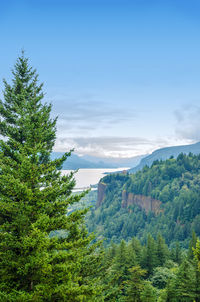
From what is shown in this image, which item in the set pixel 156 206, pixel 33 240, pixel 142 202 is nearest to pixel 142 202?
pixel 142 202

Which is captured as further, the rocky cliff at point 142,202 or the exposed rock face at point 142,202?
the exposed rock face at point 142,202

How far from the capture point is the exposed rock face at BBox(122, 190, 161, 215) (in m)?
146

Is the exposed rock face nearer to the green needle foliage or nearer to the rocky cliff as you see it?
the rocky cliff

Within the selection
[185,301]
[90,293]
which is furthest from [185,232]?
[90,293]

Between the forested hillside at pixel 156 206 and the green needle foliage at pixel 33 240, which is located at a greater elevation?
Answer: the green needle foliage at pixel 33 240

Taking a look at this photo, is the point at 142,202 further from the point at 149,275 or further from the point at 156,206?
the point at 149,275

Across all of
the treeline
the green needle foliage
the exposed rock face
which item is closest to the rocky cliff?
the exposed rock face

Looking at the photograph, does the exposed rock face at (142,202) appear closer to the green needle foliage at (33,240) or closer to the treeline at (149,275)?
the treeline at (149,275)

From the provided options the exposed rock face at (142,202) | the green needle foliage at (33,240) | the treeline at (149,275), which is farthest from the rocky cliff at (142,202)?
the green needle foliage at (33,240)

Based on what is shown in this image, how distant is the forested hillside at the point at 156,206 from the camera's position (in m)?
115

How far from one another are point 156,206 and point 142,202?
1374 cm

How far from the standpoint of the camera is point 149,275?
41375mm

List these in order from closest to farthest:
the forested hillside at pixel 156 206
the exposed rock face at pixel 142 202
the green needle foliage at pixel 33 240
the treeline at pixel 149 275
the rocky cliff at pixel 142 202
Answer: the green needle foliage at pixel 33 240 → the treeline at pixel 149 275 → the forested hillside at pixel 156 206 → the rocky cliff at pixel 142 202 → the exposed rock face at pixel 142 202

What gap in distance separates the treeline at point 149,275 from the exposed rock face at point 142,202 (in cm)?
9414
